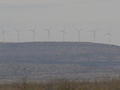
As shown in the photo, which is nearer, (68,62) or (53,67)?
(53,67)

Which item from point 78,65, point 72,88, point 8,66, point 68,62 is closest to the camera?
point 72,88

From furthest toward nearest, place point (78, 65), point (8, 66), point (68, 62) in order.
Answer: point (68, 62)
point (78, 65)
point (8, 66)

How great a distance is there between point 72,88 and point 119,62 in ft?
493

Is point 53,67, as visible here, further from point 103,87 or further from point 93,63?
point 103,87

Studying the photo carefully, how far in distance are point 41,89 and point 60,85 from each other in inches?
48.2

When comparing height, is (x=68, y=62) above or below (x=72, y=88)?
below

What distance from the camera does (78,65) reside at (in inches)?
6934

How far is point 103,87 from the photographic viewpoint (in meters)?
35.2

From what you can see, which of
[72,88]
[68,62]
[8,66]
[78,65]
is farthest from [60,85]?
[68,62]

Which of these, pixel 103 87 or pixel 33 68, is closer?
pixel 103 87

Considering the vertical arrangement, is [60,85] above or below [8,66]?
above

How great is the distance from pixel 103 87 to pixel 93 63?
5943 inches

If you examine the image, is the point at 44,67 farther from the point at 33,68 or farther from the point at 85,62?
the point at 85,62

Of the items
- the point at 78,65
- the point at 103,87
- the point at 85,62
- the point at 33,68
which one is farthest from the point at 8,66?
the point at 103,87
